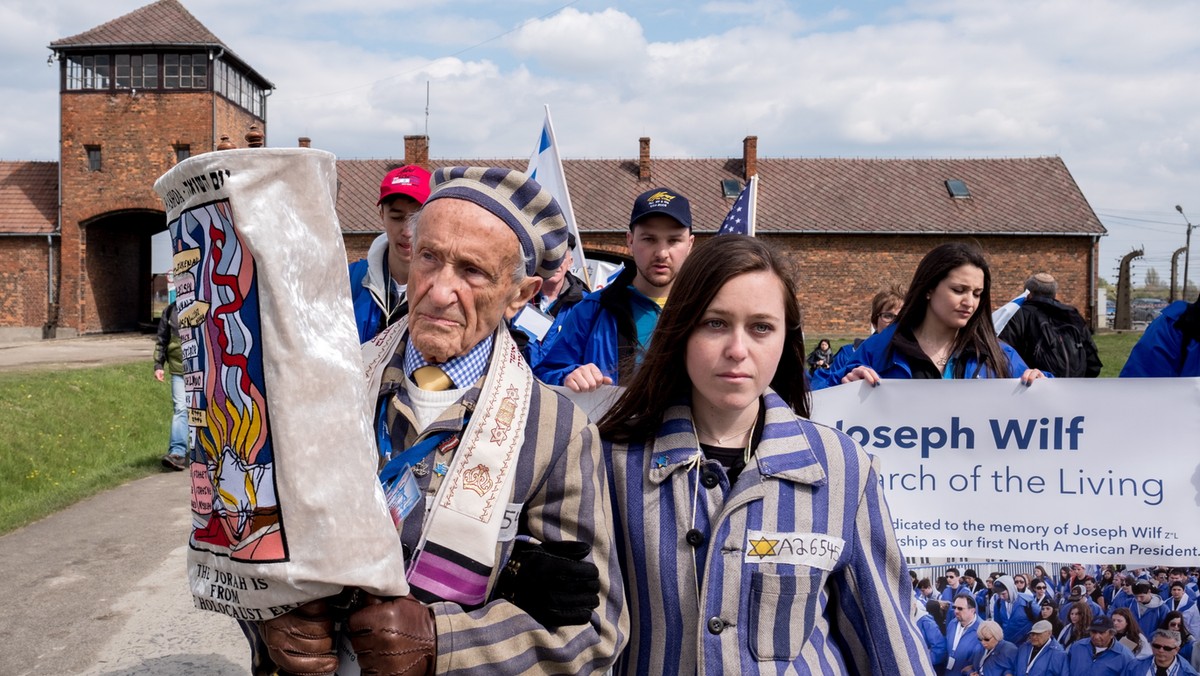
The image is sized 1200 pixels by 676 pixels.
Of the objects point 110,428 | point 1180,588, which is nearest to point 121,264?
point 110,428

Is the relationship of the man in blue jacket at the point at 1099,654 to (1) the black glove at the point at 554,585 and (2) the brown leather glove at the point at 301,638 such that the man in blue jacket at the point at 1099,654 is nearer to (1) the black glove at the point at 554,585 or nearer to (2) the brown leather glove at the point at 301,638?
(1) the black glove at the point at 554,585

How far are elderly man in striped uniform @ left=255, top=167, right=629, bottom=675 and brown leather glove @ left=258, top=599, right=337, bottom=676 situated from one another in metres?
0.07

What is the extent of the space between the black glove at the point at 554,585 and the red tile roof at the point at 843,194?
32.5 meters

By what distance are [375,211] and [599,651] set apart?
1356 inches

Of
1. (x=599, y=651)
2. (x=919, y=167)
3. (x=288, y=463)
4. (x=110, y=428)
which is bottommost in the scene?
(x=110, y=428)

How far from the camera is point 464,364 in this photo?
1.91 metres

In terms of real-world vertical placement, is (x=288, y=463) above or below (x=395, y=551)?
above

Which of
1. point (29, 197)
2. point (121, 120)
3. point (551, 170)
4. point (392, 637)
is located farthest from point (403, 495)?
point (29, 197)

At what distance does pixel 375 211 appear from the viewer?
3478 centimetres

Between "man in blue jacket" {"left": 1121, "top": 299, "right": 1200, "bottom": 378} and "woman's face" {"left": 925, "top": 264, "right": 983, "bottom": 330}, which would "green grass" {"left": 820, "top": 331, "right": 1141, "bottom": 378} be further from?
"woman's face" {"left": 925, "top": 264, "right": 983, "bottom": 330}

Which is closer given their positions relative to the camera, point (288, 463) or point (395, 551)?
point (288, 463)

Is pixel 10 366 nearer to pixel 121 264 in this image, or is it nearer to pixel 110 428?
pixel 110 428

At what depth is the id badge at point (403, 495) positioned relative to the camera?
1724 mm

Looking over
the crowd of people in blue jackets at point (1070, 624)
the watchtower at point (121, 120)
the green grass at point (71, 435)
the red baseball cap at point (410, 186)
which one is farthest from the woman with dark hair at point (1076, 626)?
the watchtower at point (121, 120)
